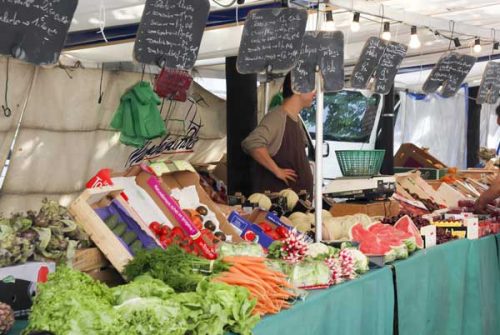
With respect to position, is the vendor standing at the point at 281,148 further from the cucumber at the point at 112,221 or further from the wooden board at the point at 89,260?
the wooden board at the point at 89,260

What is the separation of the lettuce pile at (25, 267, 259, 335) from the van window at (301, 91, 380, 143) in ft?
27.7

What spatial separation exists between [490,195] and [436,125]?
311 inches

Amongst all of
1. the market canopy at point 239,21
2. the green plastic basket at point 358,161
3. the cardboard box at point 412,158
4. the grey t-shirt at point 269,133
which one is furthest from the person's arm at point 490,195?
the cardboard box at point 412,158

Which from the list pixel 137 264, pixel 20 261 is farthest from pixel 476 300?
pixel 20 261

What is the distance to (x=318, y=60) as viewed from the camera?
4.18 m

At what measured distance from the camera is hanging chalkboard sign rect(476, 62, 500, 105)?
22.8 ft

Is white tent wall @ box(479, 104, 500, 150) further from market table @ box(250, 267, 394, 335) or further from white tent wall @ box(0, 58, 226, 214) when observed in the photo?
market table @ box(250, 267, 394, 335)

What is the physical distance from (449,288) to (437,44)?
203 inches

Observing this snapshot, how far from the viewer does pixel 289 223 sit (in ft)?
15.5

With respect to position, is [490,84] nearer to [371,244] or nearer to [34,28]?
[371,244]

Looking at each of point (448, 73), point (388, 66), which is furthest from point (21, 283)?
point (448, 73)

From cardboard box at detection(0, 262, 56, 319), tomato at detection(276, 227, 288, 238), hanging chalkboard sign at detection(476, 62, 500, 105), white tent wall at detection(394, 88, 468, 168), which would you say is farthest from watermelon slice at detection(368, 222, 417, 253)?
white tent wall at detection(394, 88, 468, 168)

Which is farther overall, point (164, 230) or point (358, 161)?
point (358, 161)

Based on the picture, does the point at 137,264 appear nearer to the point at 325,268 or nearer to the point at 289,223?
the point at 325,268
